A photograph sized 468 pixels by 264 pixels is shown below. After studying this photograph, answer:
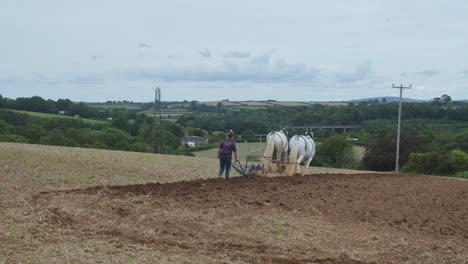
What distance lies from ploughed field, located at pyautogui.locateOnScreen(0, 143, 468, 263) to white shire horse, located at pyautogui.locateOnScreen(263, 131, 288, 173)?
1969mm

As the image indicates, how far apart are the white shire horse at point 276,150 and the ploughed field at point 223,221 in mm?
1969

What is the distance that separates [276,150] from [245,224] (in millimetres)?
9790

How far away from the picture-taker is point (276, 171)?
67.4ft

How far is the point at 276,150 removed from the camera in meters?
20.5

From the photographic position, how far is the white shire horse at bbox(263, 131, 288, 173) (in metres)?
19.9

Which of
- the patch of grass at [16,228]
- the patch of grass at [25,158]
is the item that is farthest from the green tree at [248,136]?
the patch of grass at [16,228]

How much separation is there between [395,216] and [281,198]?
10.3ft

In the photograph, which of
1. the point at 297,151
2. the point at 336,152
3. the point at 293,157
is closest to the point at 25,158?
the point at 293,157

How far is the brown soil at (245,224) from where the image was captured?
8.52 meters

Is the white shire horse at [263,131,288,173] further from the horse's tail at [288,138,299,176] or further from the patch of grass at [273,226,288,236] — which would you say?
the patch of grass at [273,226,288,236]

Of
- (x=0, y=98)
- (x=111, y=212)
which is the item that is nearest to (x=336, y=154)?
(x=111, y=212)

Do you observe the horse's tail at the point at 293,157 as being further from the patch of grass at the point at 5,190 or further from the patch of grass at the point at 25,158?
the patch of grass at the point at 5,190

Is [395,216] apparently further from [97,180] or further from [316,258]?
[97,180]

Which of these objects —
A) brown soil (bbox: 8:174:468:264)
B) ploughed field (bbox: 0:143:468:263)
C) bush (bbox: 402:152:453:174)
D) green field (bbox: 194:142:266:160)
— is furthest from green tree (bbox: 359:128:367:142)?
brown soil (bbox: 8:174:468:264)
